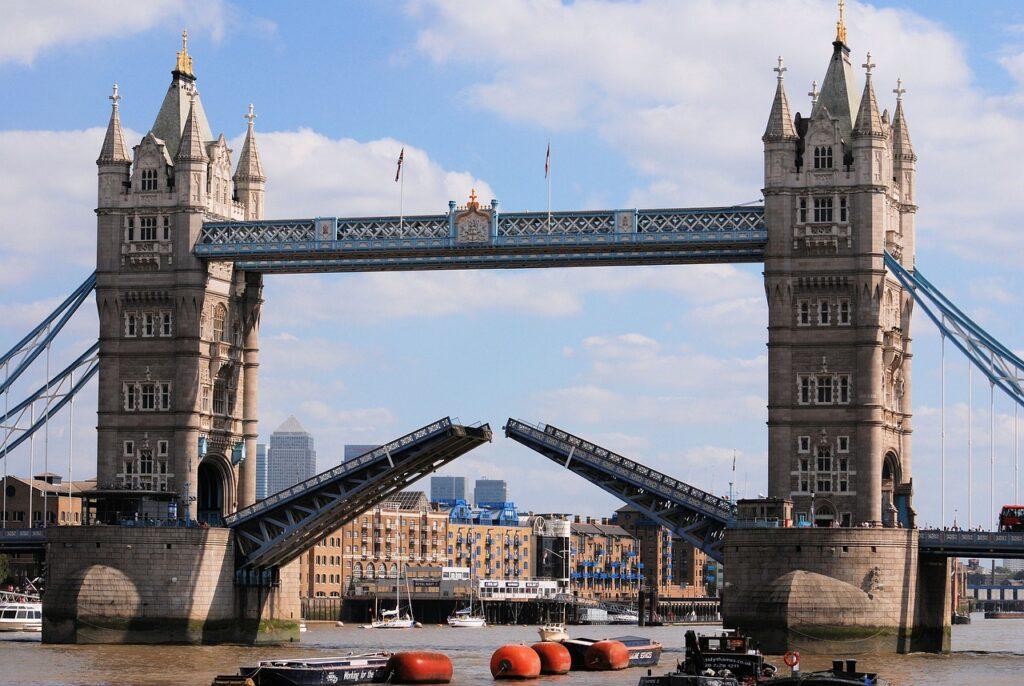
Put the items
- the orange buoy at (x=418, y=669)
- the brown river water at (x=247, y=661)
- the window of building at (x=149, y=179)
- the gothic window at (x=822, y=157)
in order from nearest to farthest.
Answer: the orange buoy at (x=418, y=669) < the brown river water at (x=247, y=661) < the gothic window at (x=822, y=157) < the window of building at (x=149, y=179)

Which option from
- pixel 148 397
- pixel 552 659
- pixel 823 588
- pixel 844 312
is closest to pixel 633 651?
pixel 552 659

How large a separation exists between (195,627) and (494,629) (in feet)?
216

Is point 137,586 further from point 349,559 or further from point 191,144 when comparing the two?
point 349,559

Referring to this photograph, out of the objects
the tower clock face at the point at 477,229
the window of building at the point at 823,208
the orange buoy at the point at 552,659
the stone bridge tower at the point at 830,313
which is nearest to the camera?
the orange buoy at the point at 552,659

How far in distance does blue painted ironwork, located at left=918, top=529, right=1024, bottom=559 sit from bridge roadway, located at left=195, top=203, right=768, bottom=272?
15.5 m

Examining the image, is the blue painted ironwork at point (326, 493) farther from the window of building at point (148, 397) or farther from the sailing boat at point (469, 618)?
the sailing boat at point (469, 618)

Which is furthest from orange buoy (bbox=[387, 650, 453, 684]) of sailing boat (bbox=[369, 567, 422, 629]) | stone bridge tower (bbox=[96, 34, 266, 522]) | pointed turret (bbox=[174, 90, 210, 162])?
sailing boat (bbox=[369, 567, 422, 629])

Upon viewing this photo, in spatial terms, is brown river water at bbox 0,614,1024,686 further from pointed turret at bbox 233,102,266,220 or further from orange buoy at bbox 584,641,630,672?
pointed turret at bbox 233,102,266,220

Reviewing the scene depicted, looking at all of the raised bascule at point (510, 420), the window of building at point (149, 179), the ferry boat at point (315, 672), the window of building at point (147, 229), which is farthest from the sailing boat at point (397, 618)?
the ferry boat at point (315, 672)

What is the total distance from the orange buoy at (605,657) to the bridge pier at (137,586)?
2146 centimetres

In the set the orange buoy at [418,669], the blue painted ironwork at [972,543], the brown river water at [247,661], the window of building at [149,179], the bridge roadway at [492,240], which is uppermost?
the window of building at [149,179]

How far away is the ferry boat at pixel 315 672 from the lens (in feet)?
247

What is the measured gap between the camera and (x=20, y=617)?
130625mm

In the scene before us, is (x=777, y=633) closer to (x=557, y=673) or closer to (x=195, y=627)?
(x=557, y=673)
